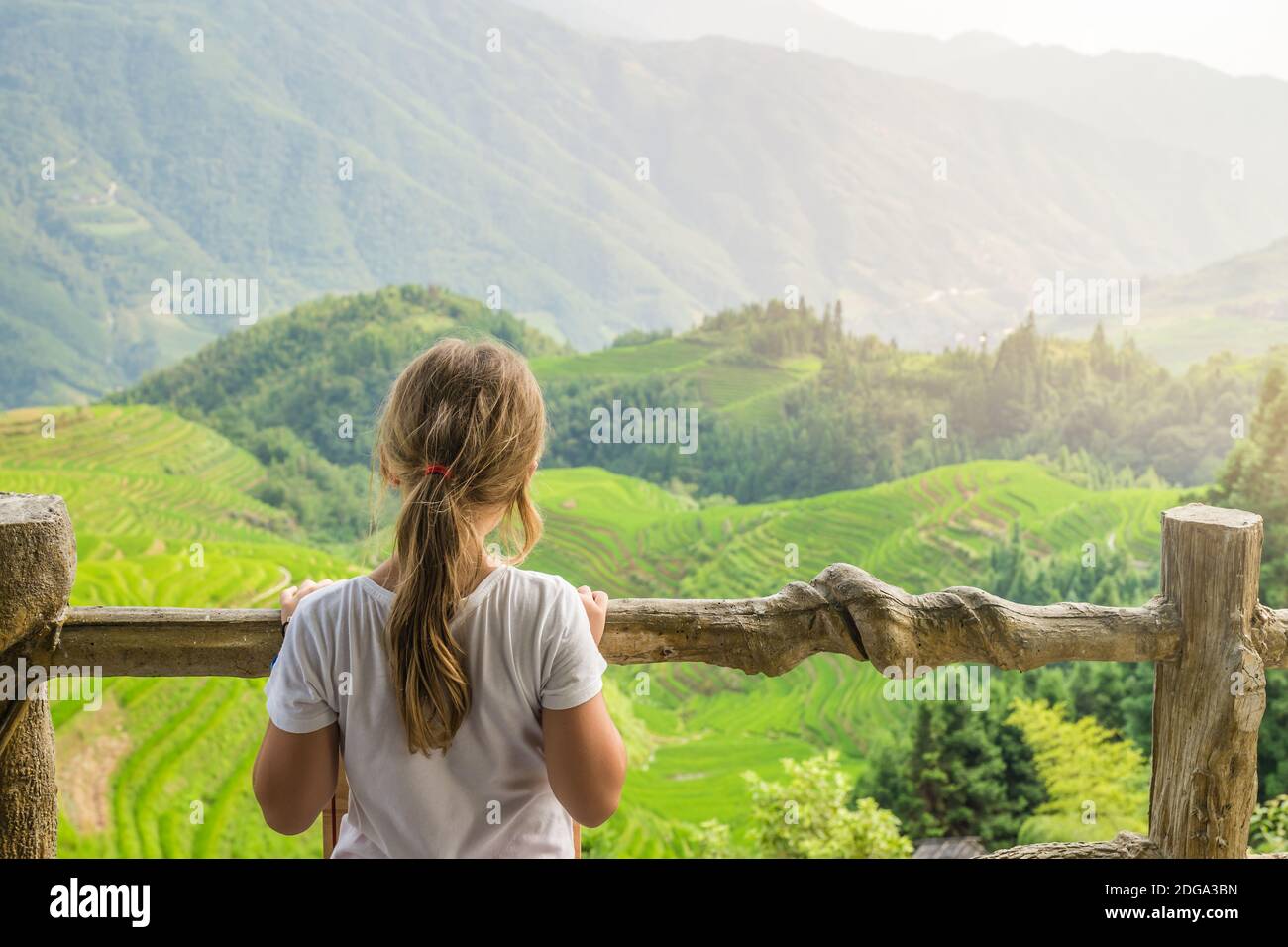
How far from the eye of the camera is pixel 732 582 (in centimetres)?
1496

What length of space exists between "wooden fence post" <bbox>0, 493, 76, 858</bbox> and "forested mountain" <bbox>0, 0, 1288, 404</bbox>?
2344cm

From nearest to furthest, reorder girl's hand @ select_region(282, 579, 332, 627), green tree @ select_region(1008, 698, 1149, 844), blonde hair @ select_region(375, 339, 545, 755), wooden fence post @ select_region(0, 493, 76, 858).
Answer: blonde hair @ select_region(375, 339, 545, 755), girl's hand @ select_region(282, 579, 332, 627), wooden fence post @ select_region(0, 493, 76, 858), green tree @ select_region(1008, 698, 1149, 844)

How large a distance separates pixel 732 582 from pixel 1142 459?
8381 mm

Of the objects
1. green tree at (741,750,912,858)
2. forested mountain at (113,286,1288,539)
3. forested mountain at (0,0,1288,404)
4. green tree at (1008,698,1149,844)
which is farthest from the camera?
forested mountain at (0,0,1288,404)

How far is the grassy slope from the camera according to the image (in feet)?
21.0

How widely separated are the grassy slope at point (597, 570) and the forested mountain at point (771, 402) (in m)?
1.16

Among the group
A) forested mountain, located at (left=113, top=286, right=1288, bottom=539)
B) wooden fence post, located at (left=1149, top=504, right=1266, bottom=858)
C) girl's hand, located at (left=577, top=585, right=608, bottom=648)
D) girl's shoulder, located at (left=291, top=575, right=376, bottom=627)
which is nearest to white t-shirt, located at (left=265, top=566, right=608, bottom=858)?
girl's shoulder, located at (left=291, top=575, right=376, bottom=627)

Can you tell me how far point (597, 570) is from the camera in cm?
1533

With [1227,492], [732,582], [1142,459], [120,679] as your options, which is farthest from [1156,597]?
[1142,459]

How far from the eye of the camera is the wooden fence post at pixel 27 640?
55.4 inches

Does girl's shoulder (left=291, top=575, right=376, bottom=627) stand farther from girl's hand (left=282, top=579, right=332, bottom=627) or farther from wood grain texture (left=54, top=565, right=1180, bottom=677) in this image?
wood grain texture (left=54, top=565, right=1180, bottom=677)

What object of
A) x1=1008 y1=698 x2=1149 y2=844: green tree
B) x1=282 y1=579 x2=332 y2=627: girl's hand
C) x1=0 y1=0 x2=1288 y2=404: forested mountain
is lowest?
x1=1008 y1=698 x2=1149 y2=844: green tree

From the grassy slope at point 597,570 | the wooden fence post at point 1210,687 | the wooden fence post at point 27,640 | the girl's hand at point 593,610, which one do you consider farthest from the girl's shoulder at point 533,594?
the grassy slope at point 597,570

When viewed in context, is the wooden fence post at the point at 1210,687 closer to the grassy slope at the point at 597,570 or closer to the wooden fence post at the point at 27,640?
the wooden fence post at the point at 27,640
